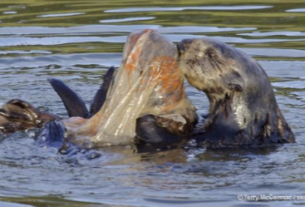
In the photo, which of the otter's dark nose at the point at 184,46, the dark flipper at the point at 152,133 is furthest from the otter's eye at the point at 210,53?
the dark flipper at the point at 152,133

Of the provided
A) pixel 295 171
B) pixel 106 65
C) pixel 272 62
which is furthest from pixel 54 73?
pixel 295 171

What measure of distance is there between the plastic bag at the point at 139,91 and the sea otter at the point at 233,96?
0.24 m

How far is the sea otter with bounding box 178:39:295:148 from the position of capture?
6270mm

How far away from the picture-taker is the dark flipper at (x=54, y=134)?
596 cm

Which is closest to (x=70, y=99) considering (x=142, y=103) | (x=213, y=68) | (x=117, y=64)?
(x=142, y=103)

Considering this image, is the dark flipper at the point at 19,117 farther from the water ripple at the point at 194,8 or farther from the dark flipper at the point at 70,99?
the water ripple at the point at 194,8

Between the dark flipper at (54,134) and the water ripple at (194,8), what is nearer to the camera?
the dark flipper at (54,134)

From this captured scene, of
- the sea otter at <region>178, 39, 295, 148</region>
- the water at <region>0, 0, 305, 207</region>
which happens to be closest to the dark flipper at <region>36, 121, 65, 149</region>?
the water at <region>0, 0, 305, 207</region>

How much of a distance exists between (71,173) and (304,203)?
1492 millimetres

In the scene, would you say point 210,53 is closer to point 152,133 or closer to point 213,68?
point 213,68

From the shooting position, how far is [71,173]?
214 inches

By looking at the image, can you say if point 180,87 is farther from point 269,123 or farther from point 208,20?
point 208,20

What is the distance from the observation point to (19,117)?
6.40 m

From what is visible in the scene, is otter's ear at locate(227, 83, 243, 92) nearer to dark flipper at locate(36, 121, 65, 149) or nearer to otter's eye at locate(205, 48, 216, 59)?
otter's eye at locate(205, 48, 216, 59)
